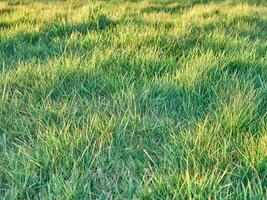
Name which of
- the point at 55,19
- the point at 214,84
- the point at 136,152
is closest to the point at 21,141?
the point at 136,152

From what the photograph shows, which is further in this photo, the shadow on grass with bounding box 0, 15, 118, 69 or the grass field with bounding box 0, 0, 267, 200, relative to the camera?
the shadow on grass with bounding box 0, 15, 118, 69

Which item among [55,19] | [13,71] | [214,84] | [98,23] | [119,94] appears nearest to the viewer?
[119,94]

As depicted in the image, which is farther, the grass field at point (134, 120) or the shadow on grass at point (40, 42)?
the shadow on grass at point (40, 42)

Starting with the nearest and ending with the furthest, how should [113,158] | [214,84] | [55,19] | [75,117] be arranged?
[113,158] < [75,117] < [214,84] < [55,19]

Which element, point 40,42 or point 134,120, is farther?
point 40,42

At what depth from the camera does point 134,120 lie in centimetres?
215

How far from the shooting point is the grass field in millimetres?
1644

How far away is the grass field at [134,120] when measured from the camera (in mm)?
1644

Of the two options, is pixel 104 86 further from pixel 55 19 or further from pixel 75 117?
pixel 55 19

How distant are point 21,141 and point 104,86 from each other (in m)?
0.85

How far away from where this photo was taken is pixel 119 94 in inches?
95.4

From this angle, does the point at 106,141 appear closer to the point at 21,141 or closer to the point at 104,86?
the point at 21,141

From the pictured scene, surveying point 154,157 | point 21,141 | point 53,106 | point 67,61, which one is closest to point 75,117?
point 53,106

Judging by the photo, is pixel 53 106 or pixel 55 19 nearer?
pixel 53 106
